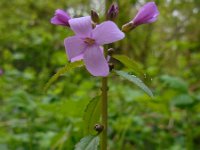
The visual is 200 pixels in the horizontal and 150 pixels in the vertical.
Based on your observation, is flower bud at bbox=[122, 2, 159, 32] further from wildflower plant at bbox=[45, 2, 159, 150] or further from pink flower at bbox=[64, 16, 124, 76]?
pink flower at bbox=[64, 16, 124, 76]

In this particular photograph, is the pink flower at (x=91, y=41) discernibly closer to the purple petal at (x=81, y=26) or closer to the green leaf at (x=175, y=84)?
the purple petal at (x=81, y=26)

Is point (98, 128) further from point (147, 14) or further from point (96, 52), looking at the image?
point (147, 14)

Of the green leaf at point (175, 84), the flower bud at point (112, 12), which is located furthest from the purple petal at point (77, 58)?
the green leaf at point (175, 84)

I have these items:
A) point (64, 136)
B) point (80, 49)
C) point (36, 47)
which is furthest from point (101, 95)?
point (36, 47)

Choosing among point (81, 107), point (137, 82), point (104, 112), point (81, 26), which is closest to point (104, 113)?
point (104, 112)

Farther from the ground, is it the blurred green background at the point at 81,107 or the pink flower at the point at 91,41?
the pink flower at the point at 91,41

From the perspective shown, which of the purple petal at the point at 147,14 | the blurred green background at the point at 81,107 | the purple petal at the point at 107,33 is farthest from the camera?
the blurred green background at the point at 81,107

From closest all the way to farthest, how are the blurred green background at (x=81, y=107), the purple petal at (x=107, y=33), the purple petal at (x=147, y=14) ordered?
the purple petal at (x=107, y=33) < the purple petal at (x=147, y=14) < the blurred green background at (x=81, y=107)

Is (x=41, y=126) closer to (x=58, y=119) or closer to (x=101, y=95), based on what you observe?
(x=58, y=119)
